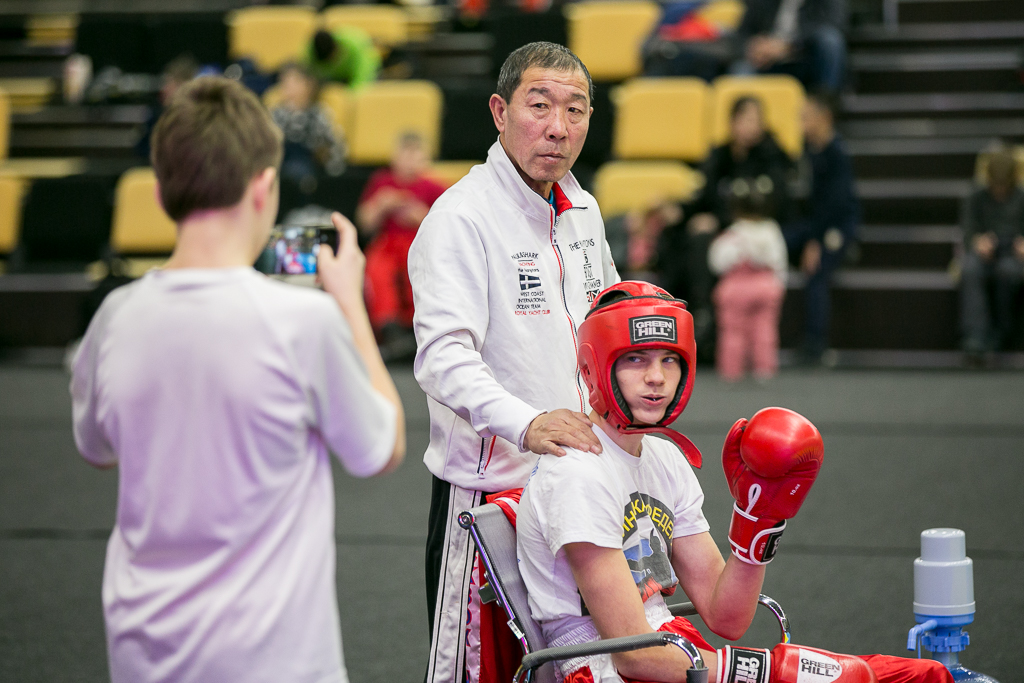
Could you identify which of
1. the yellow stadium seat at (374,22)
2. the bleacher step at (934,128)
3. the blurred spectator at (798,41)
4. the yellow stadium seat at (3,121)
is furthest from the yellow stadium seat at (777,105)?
the yellow stadium seat at (3,121)

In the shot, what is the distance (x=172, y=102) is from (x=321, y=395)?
0.52 metres

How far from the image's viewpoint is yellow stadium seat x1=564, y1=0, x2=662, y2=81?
1003 centimetres

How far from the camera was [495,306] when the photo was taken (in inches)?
102

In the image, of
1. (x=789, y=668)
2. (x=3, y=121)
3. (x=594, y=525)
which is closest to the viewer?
(x=594, y=525)

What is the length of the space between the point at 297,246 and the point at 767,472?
3.30 feet

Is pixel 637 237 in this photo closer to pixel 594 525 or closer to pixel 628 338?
pixel 628 338

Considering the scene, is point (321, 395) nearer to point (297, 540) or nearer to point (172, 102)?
point (297, 540)

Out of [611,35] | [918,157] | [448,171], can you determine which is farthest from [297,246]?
[611,35]

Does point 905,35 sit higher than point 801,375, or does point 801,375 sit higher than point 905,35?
point 905,35

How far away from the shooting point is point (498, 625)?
2506mm

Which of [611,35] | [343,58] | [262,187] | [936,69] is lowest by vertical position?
[262,187]

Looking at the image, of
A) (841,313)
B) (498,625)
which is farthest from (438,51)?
(498,625)

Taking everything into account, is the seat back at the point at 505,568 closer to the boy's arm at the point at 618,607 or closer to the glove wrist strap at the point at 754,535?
the boy's arm at the point at 618,607

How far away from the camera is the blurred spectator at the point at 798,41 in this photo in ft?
30.3
